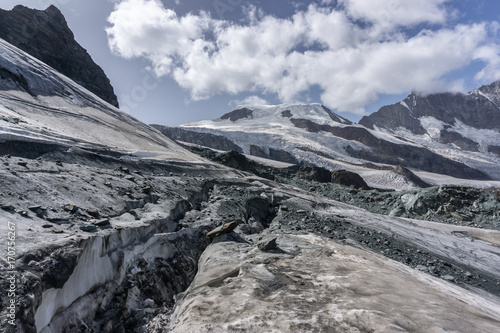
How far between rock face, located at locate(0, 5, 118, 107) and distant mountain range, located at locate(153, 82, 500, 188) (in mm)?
20936

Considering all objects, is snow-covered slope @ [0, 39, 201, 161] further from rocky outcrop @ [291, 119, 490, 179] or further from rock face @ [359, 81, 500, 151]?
rock face @ [359, 81, 500, 151]

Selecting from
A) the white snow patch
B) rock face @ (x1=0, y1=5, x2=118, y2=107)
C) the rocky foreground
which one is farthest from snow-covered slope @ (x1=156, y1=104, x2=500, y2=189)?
the rocky foreground

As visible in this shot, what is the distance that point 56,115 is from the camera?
14.2 m

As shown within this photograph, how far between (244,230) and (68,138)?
8.19 meters

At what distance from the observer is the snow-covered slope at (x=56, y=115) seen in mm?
10094

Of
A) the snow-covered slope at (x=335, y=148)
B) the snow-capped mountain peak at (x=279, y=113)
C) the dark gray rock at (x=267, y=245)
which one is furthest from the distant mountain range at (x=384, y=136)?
the dark gray rock at (x=267, y=245)

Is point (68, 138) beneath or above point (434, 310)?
above

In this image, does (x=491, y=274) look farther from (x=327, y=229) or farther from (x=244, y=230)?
(x=244, y=230)

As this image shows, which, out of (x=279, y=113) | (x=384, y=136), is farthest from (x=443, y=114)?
(x=279, y=113)

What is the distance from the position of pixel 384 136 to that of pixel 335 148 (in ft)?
76.4

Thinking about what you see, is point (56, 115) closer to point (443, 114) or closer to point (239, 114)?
point (239, 114)

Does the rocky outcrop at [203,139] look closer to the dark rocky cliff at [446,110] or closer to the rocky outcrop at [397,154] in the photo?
the rocky outcrop at [397,154]

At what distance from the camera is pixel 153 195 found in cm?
740

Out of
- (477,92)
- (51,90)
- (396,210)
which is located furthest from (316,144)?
(477,92)
